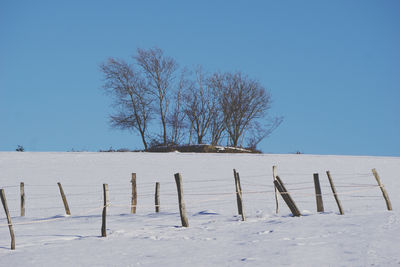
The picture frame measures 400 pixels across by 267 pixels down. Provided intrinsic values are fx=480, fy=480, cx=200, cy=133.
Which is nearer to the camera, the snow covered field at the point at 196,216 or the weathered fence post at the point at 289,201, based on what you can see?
the snow covered field at the point at 196,216

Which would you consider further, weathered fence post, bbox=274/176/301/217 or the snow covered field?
weathered fence post, bbox=274/176/301/217

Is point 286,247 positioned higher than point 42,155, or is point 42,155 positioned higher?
point 42,155

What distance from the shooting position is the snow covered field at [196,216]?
905 centimetres

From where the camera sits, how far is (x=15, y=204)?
21281 mm

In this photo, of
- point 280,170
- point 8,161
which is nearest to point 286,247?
point 280,170

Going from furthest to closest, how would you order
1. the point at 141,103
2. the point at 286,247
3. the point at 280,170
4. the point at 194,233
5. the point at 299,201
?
the point at 141,103 → the point at 280,170 → the point at 299,201 → the point at 194,233 → the point at 286,247

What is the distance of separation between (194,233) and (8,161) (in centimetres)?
2154

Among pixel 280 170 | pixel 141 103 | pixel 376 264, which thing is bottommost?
pixel 376 264

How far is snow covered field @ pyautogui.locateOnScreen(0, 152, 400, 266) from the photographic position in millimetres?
9047

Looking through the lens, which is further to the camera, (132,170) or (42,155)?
(42,155)

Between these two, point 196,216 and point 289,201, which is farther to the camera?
point 196,216

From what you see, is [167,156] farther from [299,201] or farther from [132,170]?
[299,201]

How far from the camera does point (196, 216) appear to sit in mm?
15375

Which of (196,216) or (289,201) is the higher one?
(289,201)
